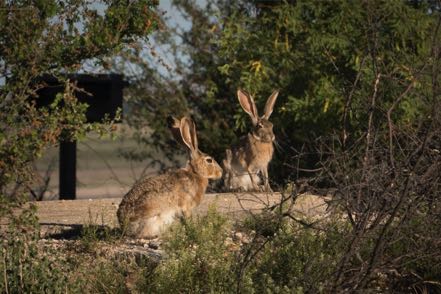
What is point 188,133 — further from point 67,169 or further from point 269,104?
point 67,169

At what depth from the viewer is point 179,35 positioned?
1423 centimetres

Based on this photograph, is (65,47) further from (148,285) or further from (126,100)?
(126,100)

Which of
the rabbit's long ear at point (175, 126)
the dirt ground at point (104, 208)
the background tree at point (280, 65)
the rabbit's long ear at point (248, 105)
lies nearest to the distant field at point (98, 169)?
the background tree at point (280, 65)

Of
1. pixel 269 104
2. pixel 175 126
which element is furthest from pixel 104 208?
pixel 269 104

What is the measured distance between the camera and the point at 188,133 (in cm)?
868

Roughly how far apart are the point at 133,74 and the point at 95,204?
13.7 feet

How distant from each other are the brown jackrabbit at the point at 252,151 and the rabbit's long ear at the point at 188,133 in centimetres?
313

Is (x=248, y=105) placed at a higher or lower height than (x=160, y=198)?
higher

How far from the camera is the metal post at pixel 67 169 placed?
41.5 feet

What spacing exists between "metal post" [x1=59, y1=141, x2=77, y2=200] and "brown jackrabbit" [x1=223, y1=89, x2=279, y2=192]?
1891mm

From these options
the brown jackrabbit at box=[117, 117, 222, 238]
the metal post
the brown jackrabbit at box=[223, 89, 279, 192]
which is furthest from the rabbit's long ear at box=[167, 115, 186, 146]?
the metal post

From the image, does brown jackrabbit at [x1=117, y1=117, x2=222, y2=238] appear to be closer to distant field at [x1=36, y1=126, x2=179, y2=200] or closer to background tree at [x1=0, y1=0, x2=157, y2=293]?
background tree at [x1=0, y1=0, x2=157, y2=293]

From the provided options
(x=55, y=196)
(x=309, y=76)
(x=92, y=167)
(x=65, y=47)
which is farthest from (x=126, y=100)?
(x=92, y=167)

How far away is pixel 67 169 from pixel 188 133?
4386mm
